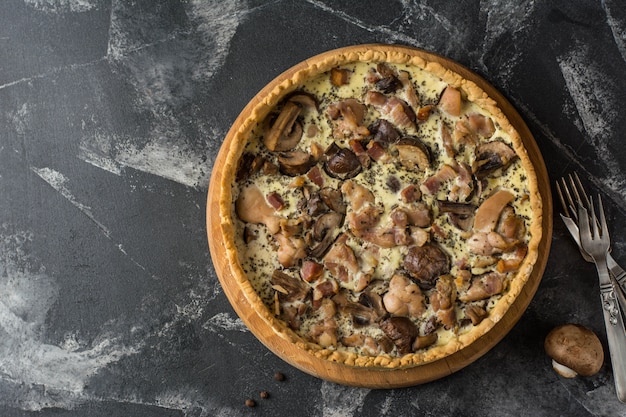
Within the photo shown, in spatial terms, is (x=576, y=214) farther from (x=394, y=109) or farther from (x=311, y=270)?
(x=311, y=270)

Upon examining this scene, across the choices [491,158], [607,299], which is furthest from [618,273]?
[491,158]

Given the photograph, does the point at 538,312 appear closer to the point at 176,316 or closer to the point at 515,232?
the point at 515,232

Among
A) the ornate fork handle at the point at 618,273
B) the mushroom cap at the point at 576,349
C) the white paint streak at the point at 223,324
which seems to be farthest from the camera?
the white paint streak at the point at 223,324

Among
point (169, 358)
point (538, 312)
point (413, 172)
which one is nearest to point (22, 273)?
point (169, 358)

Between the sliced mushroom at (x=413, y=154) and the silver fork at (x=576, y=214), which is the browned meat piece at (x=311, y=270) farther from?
the silver fork at (x=576, y=214)

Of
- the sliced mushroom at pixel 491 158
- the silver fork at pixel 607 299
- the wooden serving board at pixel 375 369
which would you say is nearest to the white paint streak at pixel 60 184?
the wooden serving board at pixel 375 369

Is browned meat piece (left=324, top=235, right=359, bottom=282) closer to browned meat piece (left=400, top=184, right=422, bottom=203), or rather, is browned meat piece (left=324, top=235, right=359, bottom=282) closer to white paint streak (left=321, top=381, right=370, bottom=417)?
browned meat piece (left=400, top=184, right=422, bottom=203)
